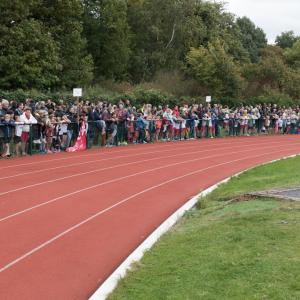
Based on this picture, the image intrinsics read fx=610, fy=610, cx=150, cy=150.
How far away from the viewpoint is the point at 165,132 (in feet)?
89.5

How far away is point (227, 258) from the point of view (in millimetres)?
6816

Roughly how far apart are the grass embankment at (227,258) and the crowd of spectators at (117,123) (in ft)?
33.9

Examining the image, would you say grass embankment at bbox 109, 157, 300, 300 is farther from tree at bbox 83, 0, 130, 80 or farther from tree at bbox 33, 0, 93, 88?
tree at bbox 83, 0, 130, 80

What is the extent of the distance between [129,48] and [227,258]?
44.9 meters

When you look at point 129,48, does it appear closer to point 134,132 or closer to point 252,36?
point 134,132

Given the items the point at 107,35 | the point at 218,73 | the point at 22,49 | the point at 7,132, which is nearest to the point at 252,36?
the point at 107,35

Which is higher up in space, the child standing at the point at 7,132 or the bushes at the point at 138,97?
the bushes at the point at 138,97

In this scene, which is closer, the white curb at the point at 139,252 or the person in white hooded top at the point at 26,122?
the white curb at the point at 139,252

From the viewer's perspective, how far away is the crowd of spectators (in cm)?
1941

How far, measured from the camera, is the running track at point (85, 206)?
6904 mm

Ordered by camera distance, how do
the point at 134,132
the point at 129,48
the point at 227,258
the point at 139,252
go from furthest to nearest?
the point at 129,48, the point at 134,132, the point at 139,252, the point at 227,258

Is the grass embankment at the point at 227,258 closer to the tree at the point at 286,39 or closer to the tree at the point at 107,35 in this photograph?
the tree at the point at 107,35

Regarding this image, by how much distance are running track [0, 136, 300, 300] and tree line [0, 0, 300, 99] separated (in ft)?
45.9

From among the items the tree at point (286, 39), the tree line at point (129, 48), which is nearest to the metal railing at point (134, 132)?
the tree line at point (129, 48)
